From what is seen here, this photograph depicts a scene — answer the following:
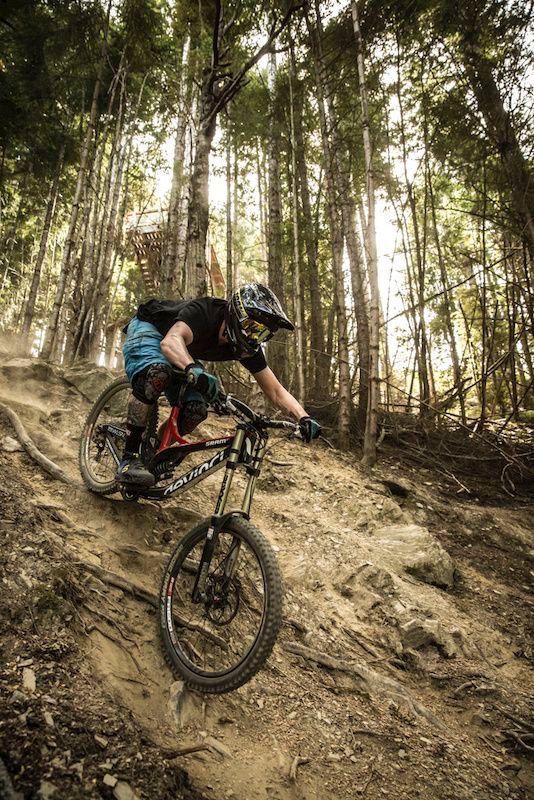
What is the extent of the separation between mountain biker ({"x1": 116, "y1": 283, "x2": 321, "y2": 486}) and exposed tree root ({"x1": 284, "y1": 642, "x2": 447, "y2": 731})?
1.57 metres

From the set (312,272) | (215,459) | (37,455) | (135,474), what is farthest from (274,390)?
(312,272)

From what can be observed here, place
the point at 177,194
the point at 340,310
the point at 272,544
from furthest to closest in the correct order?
the point at 177,194, the point at 340,310, the point at 272,544

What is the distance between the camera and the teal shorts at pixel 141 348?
3.12 metres

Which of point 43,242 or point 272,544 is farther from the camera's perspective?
point 43,242

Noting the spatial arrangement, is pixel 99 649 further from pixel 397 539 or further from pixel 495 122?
pixel 495 122

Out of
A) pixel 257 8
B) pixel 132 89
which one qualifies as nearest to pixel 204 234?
pixel 257 8

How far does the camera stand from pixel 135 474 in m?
3.10

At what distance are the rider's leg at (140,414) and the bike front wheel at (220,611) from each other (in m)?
0.71

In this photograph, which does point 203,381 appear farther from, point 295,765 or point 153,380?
point 295,765

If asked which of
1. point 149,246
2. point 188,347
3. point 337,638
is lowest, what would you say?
point 337,638

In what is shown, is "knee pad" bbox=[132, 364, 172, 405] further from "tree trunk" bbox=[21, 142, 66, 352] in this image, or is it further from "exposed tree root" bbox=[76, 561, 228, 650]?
"tree trunk" bbox=[21, 142, 66, 352]

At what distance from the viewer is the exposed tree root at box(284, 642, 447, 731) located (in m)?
2.65

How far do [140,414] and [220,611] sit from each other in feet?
5.16

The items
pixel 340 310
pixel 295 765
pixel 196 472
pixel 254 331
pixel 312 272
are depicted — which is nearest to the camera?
pixel 295 765
